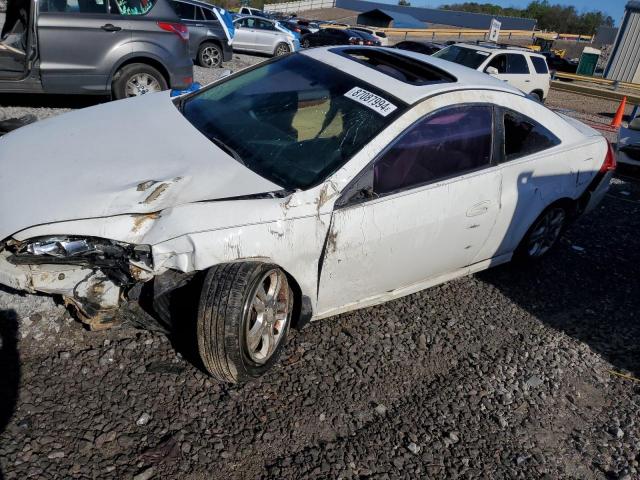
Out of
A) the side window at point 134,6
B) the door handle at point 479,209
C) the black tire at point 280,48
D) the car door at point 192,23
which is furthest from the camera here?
the black tire at point 280,48

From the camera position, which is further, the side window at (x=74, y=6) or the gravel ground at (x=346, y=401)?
the side window at (x=74, y=6)

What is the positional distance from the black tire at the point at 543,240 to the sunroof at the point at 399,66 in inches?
54.7

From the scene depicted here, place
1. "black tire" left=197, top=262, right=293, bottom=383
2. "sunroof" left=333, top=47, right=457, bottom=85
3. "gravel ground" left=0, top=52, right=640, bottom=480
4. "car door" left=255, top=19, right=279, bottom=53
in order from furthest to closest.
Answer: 1. "car door" left=255, top=19, right=279, bottom=53
2. "sunroof" left=333, top=47, right=457, bottom=85
3. "black tire" left=197, top=262, right=293, bottom=383
4. "gravel ground" left=0, top=52, right=640, bottom=480

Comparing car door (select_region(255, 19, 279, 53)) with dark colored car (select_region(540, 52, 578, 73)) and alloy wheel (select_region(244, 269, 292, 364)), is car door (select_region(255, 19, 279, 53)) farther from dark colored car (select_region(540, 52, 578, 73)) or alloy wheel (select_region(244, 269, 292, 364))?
dark colored car (select_region(540, 52, 578, 73))

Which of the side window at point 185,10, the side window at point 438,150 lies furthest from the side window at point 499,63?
the side window at point 438,150

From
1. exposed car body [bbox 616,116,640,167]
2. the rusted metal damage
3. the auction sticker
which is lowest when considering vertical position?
exposed car body [bbox 616,116,640,167]

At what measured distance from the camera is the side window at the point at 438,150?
3.07 m

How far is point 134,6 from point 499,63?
29.3 feet

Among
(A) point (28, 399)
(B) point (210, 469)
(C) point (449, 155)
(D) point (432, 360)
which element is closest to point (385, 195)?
(C) point (449, 155)

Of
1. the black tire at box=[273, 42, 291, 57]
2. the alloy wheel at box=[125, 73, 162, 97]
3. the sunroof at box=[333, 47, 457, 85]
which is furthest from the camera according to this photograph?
the black tire at box=[273, 42, 291, 57]

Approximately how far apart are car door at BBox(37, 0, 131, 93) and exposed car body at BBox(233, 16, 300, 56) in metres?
11.9

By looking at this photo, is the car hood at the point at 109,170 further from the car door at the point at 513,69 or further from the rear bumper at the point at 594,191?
the car door at the point at 513,69

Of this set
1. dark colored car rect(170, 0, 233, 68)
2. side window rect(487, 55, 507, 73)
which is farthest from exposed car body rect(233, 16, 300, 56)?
side window rect(487, 55, 507, 73)

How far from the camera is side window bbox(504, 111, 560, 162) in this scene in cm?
368
